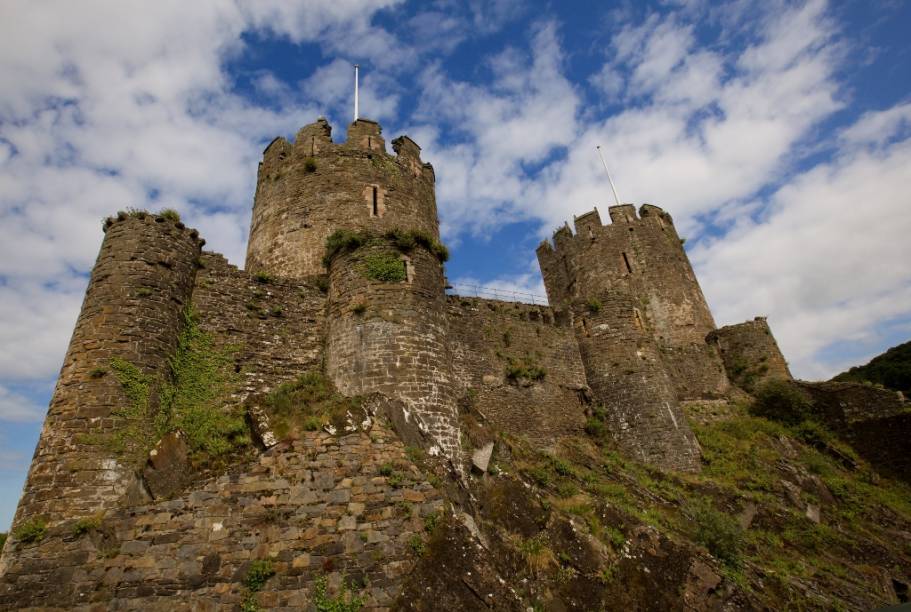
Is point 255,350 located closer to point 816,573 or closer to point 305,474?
point 305,474

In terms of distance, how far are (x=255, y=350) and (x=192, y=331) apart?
1.39 m

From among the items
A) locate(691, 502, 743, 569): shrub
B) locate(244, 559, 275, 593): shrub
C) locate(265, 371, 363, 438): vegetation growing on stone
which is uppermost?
locate(265, 371, 363, 438): vegetation growing on stone

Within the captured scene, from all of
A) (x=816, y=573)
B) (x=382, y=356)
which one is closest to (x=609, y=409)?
(x=816, y=573)

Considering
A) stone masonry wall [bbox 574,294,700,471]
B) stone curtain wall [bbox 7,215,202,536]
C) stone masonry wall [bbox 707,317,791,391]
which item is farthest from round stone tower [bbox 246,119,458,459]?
stone masonry wall [bbox 707,317,791,391]

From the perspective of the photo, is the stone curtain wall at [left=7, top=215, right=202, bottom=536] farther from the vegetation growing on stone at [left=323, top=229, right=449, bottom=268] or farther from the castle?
the vegetation growing on stone at [left=323, top=229, right=449, bottom=268]

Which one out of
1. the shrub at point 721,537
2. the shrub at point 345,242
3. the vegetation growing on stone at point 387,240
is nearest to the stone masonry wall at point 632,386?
the shrub at point 721,537

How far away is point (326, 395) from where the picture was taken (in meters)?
10.7

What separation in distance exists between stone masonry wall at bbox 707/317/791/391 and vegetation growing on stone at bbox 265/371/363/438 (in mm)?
20081

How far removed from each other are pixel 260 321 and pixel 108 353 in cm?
347

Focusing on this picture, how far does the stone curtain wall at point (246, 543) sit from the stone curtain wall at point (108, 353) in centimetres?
73

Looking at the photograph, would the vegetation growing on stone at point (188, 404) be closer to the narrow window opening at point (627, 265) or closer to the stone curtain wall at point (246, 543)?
the stone curtain wall at point (246, 543)

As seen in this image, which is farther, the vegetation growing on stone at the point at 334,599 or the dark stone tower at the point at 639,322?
the dark stone tower at the point at 639,322

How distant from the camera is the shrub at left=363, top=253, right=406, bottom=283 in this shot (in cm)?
1238

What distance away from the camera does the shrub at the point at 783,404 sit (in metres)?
20.9
